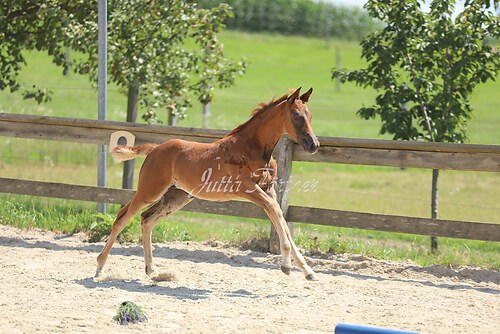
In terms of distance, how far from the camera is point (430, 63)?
1002 cm

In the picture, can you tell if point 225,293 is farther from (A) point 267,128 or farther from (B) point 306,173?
(B) point 306,173

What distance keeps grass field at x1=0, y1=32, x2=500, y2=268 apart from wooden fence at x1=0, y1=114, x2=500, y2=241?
460mm

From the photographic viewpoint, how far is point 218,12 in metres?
11.7

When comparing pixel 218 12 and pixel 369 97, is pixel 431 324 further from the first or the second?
pixel 369 97

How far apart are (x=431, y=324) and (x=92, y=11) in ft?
23.5

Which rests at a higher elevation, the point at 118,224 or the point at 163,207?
the point at 163,207

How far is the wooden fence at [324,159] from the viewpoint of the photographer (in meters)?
8.33

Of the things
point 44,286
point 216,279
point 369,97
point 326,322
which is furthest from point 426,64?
point 369,97

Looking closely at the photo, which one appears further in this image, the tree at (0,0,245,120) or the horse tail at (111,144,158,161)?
the tree at (0,0,245,120)

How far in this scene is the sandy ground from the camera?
595 cm

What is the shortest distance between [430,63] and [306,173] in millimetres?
10777

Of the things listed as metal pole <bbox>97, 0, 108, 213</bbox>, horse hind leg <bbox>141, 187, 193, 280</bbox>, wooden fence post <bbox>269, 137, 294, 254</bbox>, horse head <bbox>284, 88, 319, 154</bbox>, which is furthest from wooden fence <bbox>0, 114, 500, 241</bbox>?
horse head <bbox>284, 88, 319, 154</bbox>

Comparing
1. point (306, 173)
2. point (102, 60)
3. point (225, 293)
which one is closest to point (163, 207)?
point (225, 293)

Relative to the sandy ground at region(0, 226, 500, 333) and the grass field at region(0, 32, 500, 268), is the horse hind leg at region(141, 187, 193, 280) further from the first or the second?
the grass field at region(0, 32, 500, 268)
